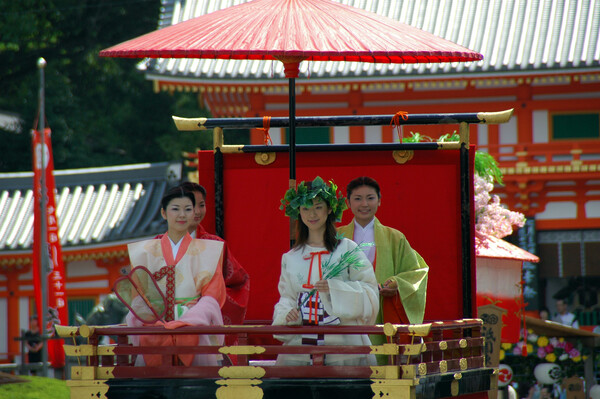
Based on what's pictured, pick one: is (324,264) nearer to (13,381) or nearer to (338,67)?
(13,381)

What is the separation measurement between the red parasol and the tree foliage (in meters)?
19.3

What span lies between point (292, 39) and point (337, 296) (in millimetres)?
1595

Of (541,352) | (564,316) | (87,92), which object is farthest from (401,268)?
(87,92)

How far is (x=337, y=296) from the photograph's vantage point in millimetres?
5715

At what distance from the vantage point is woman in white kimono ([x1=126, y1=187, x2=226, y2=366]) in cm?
600

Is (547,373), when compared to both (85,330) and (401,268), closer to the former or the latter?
(401,268)

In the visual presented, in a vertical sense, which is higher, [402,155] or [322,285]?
[402,155]

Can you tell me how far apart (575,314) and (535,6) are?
228 inches

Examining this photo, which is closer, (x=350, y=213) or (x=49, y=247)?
(x=350, y=213)

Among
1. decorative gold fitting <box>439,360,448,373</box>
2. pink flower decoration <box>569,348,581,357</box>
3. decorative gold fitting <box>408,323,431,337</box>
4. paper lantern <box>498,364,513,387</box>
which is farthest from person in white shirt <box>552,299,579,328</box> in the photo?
decorative gold fitting <box>408,323,431,337</box>

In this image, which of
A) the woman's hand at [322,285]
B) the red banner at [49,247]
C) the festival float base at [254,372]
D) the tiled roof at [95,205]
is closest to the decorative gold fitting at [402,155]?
the festival float base at [254,372]

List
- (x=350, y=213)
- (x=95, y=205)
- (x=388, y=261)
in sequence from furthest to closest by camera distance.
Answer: (x=95, y=205)
(x=350, y=213)
(x=388, y=261)

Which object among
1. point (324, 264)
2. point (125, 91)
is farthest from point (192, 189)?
point (125, 91)

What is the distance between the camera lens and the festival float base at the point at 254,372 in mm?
5512
